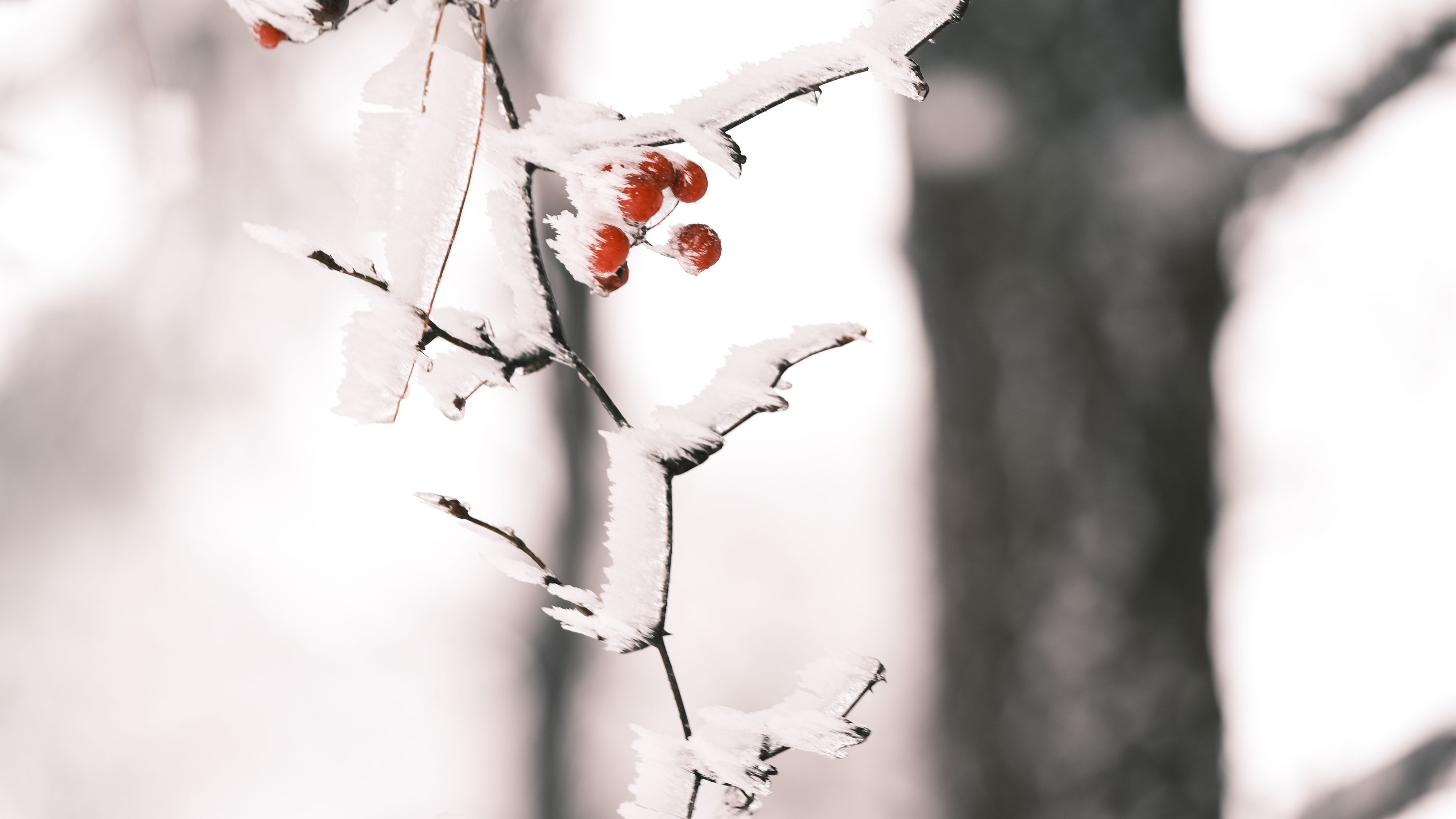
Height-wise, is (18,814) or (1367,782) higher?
(1367,782)

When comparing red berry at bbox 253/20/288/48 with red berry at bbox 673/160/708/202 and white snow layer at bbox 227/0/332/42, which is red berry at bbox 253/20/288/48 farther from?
red berry at bbox 673/160/708/202

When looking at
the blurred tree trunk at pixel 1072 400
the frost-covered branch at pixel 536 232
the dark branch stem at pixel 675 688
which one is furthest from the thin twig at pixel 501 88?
the blurred tree trunk at pixel 1072 400

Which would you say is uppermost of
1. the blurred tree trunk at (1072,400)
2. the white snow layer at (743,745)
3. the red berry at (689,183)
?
the blurred tree trunk at (1072,400)

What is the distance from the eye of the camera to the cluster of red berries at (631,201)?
21 cm

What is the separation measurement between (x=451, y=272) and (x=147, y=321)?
0.96ft

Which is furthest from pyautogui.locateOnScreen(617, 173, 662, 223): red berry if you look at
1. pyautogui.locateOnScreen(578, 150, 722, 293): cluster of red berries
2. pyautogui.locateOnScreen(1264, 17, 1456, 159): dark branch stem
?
pyautogui.locateOnScreen(1264, 17, 1456, 159): dark branch stem

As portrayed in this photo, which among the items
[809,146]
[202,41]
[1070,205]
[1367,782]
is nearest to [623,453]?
[809,146]

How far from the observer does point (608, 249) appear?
21 cm

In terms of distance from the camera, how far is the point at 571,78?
0.64 meters

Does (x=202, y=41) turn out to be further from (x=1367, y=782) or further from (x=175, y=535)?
(x=1367, y=782)

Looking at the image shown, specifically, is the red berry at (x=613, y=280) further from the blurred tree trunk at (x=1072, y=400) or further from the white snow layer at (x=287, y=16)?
the blurred tree trunk at (x=1072, y=400)

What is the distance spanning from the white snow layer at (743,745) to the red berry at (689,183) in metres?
0.15

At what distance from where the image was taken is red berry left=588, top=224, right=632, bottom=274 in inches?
8.3

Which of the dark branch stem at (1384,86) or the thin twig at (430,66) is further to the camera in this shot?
the dark branch stem at (1384,86)
